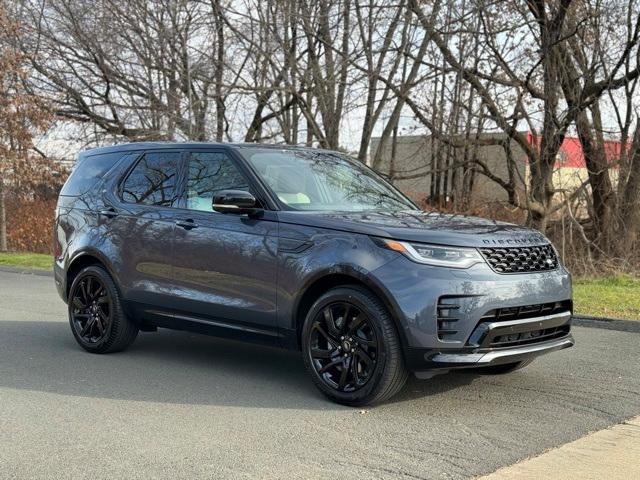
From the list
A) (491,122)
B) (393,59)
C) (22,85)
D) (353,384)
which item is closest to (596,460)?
(353,384)

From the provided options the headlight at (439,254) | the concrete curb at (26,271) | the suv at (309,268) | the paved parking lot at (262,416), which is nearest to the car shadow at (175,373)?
the paved parking lot at (262,416)

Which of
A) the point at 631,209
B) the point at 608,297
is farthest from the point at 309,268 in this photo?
the point at 631,209

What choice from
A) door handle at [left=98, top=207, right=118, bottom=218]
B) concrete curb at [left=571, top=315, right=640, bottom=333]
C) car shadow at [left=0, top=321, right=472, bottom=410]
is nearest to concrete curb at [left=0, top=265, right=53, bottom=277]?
car shadow at [left=0, top=321, right=472, bottom=410]

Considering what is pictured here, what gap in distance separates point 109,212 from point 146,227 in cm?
A: 65

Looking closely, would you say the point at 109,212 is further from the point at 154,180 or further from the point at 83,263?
the point at 83,263

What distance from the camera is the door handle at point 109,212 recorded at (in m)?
7.21

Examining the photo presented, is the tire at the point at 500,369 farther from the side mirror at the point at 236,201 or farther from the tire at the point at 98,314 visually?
the tire at the point at 98,314

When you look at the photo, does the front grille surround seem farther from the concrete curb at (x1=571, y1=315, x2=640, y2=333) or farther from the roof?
the concrete curb at (x1=571, y1=315, x2=640, y2=333)

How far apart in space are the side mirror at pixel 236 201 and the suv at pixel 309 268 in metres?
0.01

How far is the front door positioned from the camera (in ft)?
19.3

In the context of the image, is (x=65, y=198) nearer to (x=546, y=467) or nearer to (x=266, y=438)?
(x=266, y=438)

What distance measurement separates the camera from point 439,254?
5.16 m

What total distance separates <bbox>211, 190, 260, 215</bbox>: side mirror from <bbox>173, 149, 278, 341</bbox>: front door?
0.09 metres

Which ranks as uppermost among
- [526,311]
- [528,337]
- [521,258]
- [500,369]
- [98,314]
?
[521,258]
